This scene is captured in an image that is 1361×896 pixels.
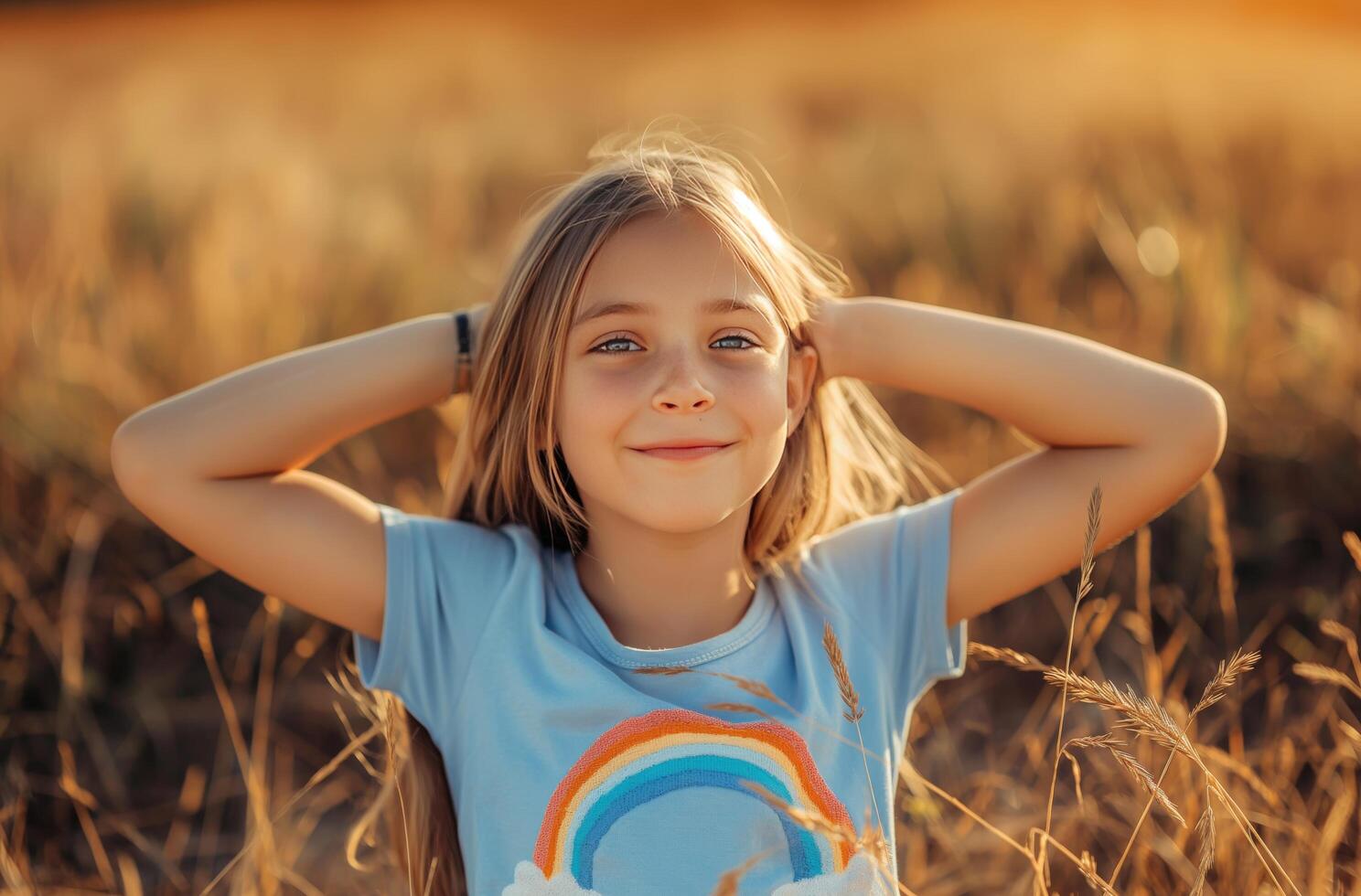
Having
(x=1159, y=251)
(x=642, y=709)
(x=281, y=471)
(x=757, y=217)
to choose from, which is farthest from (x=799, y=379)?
(x=1159, y=251)

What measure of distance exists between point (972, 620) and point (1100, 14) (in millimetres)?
6324

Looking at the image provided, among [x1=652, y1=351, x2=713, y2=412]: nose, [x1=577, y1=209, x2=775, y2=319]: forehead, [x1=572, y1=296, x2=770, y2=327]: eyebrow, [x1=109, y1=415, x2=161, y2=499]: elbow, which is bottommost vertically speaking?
[x1=109, y1=415, x2=161, y2=499]: elbow

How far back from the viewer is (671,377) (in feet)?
5.05

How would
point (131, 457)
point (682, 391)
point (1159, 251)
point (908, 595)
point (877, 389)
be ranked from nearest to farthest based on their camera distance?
point (682, 391) < point (131, 457) < point (908, 595) < point (1159, 251) < point (877, 389)

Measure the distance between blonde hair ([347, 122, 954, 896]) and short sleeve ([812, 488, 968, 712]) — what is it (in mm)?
103

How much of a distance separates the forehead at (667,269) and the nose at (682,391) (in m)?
0.08

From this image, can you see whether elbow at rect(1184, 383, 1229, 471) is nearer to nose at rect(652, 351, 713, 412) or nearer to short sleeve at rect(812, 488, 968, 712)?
short sleeve at rect(812, 488, 968, 712)

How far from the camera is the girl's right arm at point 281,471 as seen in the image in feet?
5.36

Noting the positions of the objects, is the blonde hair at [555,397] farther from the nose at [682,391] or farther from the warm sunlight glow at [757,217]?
the nose at [682,391]

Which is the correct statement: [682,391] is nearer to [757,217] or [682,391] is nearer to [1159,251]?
[757,217]

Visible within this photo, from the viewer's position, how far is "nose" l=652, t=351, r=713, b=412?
1.52 meters

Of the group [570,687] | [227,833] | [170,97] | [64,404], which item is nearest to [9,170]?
[170,97]

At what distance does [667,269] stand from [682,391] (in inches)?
6.8

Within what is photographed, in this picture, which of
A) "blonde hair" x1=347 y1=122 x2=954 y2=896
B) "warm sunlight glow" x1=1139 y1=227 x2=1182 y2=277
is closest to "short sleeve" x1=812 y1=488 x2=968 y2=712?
"blonde hair" x1=347 y1=122 x2=954 y2=896
